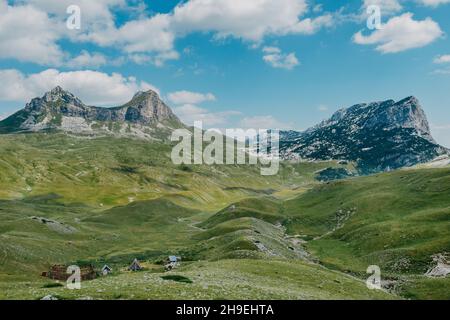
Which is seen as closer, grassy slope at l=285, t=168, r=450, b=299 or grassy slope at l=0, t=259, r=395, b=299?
grassy slope at l=0, t=259, r=395, b=299

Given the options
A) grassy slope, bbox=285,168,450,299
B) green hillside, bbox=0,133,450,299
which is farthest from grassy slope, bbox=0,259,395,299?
grassy slope, bbox=285,168,450,299

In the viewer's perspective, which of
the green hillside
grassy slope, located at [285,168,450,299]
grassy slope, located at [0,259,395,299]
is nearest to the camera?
grassy slope, located at [0,259,395,299]

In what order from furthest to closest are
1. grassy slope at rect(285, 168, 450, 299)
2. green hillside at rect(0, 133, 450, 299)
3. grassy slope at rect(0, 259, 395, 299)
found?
grassy slope at rect(285, 168, 450, 299), green hillside at rect(0, 133, 450, 299), grassy slope at rect(0, 259, 395, 299)

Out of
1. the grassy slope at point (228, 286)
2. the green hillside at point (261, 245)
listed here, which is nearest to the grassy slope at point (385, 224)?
the green hillside at point (261, 245)

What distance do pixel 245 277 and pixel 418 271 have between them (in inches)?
1840

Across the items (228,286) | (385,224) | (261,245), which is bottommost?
(228,286)

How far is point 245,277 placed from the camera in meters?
49.4

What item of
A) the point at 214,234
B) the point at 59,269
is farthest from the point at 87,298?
the point at 214,234

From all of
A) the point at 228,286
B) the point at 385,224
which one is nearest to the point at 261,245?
the point at 385,224

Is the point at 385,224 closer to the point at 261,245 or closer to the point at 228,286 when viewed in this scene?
the point at 261,245

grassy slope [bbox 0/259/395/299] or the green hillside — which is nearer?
grassy slope [bbox 0/259/395/299]

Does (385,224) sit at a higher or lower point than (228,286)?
higher

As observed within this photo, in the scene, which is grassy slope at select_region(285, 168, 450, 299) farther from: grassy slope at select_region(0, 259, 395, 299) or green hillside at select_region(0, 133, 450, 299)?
grassy slope at select_region(0, 259, 395, 299)
